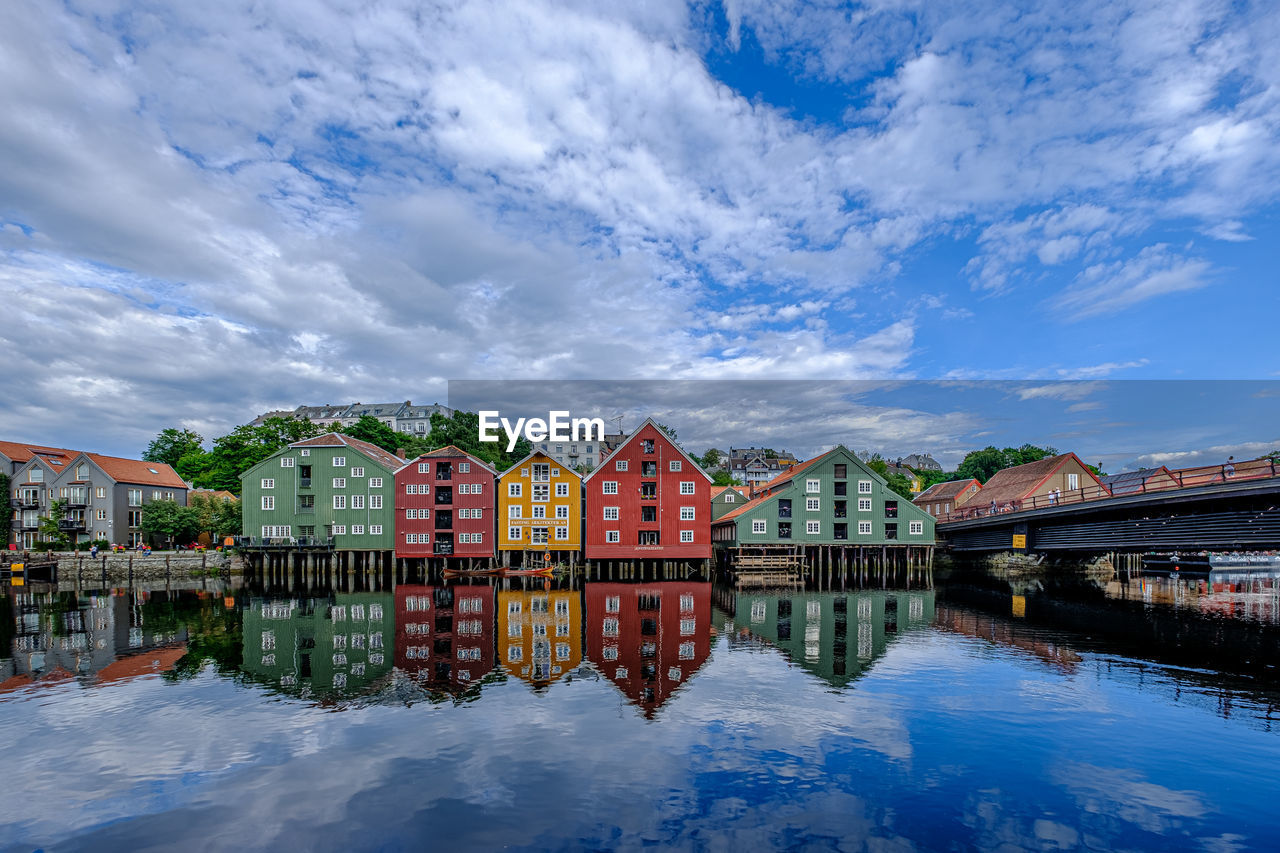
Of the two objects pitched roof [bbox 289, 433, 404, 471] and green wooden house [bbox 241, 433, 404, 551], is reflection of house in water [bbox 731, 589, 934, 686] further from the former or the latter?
pitched roof [bbox 289, 433, 404, 471]

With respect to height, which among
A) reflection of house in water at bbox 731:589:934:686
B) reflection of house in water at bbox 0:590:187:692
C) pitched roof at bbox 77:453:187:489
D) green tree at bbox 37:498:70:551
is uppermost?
pitched roof at bbox 77:453:187:489

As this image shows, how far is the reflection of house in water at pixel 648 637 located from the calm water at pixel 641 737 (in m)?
0.24

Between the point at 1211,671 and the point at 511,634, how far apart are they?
28.3 meters

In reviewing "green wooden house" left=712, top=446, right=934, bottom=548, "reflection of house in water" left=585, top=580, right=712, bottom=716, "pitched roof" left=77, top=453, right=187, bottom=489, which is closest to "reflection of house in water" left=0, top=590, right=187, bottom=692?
"reflection of house in water" left=585, top=580, right=712, bottom=716

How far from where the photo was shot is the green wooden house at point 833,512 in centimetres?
6888

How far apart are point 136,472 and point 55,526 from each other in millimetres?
9674

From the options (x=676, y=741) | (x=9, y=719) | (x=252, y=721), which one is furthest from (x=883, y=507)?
(x=9, y=719)

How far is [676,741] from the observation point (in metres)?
18.1

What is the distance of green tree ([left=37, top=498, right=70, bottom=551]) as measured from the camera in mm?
74456

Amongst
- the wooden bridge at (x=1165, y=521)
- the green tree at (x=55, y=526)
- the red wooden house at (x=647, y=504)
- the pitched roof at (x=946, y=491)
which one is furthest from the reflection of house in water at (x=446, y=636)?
the pitched roof at (x=946, y=491)

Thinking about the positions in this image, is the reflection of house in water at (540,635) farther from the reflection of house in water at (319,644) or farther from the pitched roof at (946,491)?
the pitched roof at (946,491)

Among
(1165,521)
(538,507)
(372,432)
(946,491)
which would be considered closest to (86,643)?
(538,507)

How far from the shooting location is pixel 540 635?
→ 32.9m

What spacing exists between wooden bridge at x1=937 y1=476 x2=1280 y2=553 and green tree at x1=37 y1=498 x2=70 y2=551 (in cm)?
9527
